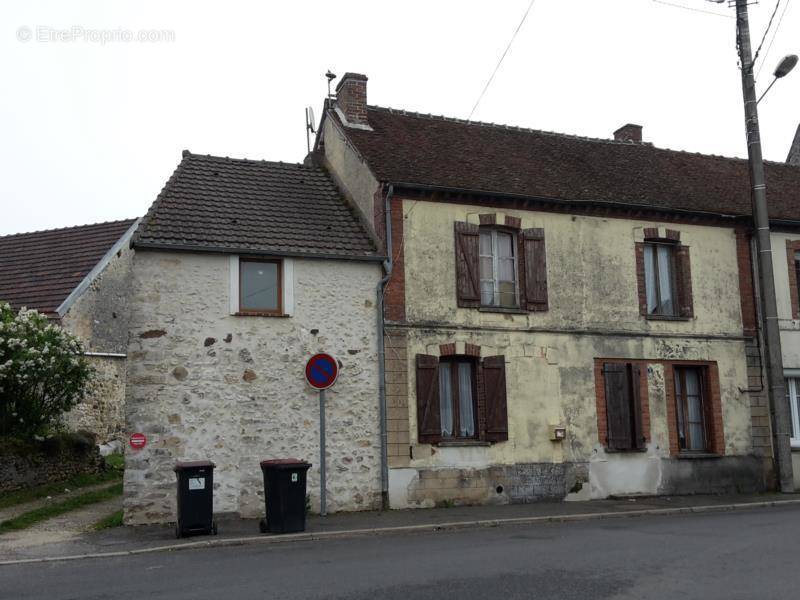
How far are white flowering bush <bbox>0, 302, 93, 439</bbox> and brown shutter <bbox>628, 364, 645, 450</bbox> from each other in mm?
11322

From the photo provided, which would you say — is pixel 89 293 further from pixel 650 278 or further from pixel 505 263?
pixel 650 278

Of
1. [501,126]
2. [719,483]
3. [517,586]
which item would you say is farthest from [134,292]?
[719,483]

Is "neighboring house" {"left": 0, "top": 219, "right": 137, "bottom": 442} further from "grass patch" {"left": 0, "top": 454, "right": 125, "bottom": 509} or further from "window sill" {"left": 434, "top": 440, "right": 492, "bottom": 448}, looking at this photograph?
"window sill" {"left": 434, "top": 440, "right": 492, "bottom": 448}

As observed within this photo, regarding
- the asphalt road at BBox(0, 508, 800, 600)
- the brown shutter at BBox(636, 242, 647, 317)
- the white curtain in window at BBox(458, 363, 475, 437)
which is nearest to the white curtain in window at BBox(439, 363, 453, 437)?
the white curtain in window at BBox(458, 363, 475, 437)

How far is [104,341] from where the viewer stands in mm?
23250

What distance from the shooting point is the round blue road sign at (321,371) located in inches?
580

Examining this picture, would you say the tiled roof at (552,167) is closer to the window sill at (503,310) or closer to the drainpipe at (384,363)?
the drainpipe at (384,363)

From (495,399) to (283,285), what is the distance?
4521 mm

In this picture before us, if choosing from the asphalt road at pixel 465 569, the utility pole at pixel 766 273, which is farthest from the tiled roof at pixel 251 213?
the utility pole at pixel 766 273

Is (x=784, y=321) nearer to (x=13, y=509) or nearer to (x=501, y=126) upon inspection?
(x=501, y=126)

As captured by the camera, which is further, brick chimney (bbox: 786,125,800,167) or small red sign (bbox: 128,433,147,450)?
brick chimney (bbox: 786,125,800,167)

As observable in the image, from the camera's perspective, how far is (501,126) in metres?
21.3

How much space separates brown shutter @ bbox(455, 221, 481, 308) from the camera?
16.8 metres

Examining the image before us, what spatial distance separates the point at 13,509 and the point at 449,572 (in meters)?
9.85
